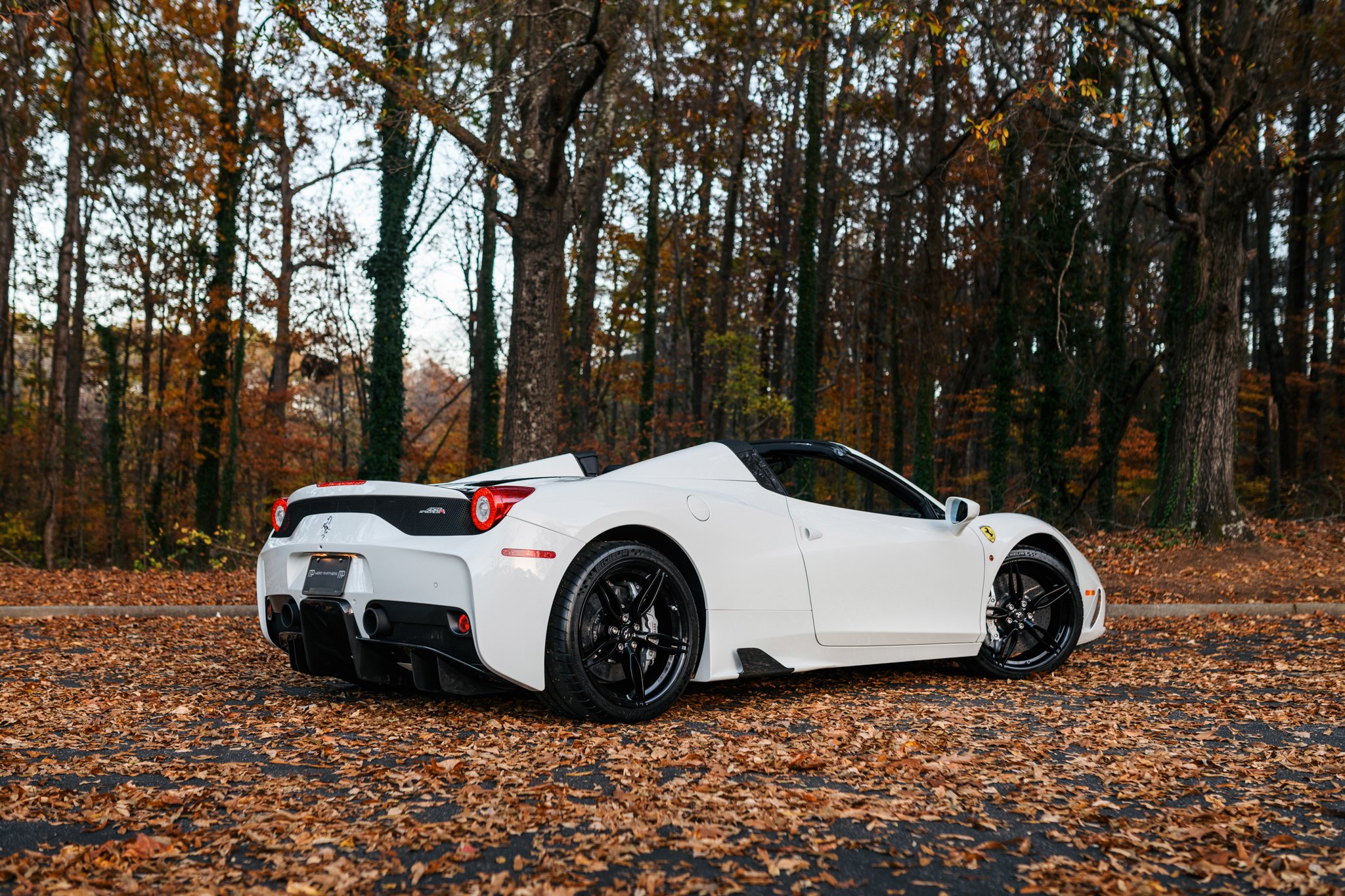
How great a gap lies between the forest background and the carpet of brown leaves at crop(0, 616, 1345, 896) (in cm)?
551

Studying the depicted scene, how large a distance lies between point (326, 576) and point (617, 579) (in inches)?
51.2

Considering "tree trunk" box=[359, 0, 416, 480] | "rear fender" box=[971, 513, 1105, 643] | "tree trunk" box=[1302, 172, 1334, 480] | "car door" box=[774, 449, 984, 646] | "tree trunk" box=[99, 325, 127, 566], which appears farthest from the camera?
"tree trunk" box=[1302, 172, 1334, 480]

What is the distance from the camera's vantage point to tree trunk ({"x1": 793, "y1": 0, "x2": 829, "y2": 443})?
923 inches


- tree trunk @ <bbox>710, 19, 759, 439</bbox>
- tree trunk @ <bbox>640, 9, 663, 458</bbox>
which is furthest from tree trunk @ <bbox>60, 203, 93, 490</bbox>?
tree trunk @ <bbox>710, 19, 759, 439</bbox>

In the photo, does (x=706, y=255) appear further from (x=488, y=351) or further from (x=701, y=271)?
(x=488, y=351)

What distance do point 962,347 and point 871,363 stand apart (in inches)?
111

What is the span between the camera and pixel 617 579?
4688 millimetres

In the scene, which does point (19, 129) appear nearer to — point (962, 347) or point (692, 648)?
point (692, 648)

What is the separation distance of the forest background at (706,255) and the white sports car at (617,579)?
5.13 m

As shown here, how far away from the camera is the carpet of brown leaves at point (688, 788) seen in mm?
2766

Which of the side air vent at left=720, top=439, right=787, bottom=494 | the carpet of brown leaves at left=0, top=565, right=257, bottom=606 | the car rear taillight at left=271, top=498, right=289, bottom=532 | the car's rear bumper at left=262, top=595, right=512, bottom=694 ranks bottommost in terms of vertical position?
Answer: the carpet of brown leaves at left=0, top=565, right=257, bottom=606

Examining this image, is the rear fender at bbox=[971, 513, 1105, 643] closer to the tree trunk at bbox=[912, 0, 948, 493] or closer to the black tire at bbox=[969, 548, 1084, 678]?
the black tire at bbox=[969, 548, 1084, 678]

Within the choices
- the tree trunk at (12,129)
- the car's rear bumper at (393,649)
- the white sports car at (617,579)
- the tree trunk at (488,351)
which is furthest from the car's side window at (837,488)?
the tree trunk at (12,129)

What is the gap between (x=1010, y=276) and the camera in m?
23.0
